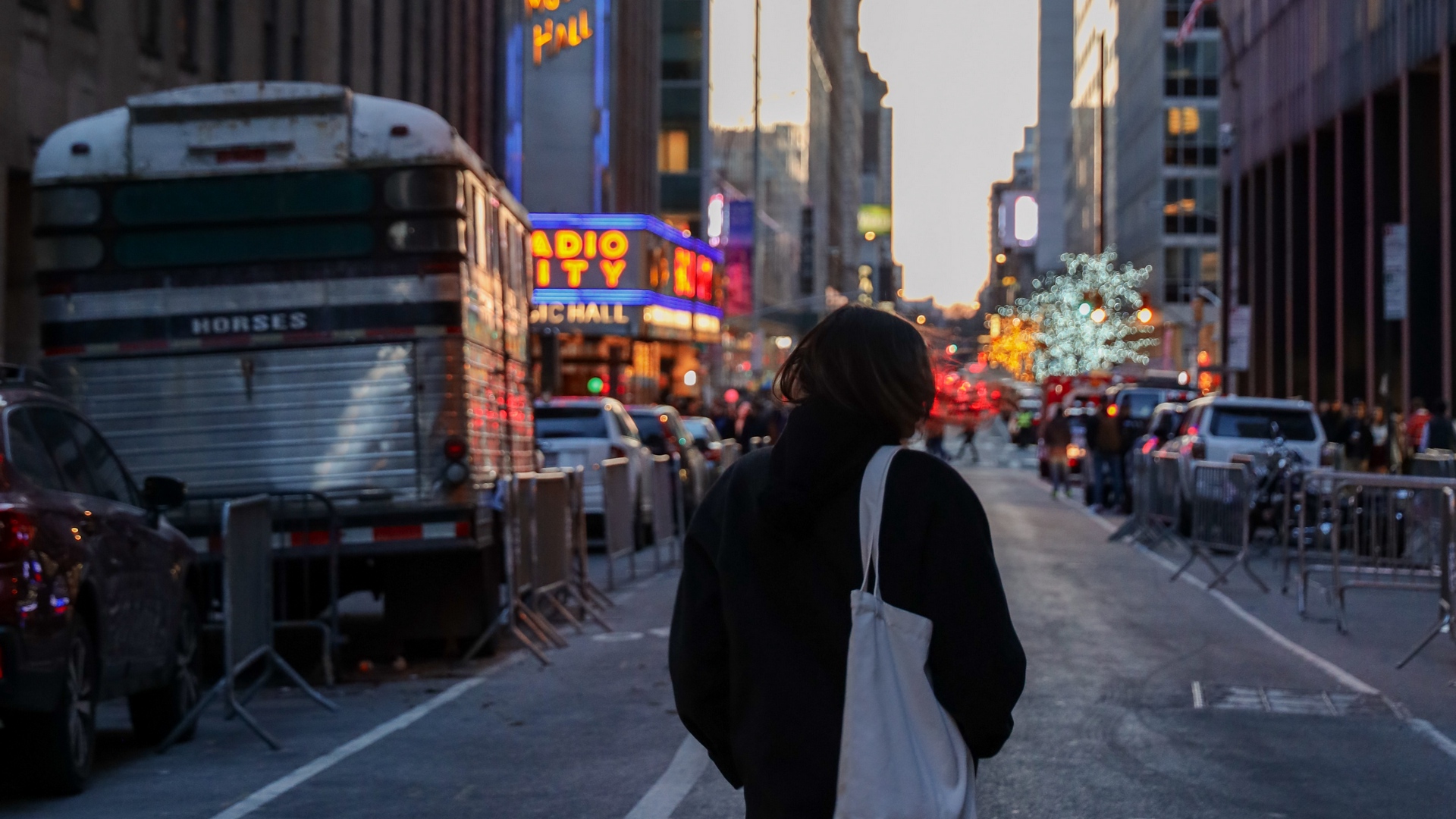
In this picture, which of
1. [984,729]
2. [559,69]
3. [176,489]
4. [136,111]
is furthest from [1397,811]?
[559,69]

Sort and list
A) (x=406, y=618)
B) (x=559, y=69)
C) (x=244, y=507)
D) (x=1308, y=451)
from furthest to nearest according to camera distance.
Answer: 1. (x=559, y=69)
2. (x=1308, y=451)
3. (x=406, y=618)
4. (x=244, y=507)

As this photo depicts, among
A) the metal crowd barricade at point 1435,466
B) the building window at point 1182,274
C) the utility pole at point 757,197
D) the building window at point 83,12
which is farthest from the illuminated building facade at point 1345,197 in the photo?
the building window at point 1182,274

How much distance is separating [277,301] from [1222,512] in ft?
32.3

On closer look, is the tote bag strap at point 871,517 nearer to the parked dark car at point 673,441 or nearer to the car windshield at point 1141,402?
the parked dark car at point 673,441

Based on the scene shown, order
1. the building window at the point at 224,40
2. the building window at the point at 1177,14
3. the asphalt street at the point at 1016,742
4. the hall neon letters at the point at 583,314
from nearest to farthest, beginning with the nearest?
the asphalt street at the point at 1016,742, the building window at the point at 224,40, the hall neon letters at the point at 583,314, the building window at the point at 1177,14

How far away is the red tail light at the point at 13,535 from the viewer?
7.26 m

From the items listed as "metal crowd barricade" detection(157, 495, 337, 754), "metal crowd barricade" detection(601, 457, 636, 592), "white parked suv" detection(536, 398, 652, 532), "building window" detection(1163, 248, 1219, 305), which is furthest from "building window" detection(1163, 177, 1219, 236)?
"metal crowd barricade" detection(157, 495, 337, 754)

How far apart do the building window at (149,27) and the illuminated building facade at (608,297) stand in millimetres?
17683

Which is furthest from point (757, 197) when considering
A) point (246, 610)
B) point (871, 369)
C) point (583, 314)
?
point (871, 369)

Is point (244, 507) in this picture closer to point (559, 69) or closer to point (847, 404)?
point (847, 404)

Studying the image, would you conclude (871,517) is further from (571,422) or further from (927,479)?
(571,422)

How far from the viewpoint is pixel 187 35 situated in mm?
29906

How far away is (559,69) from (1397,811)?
48730 millimetres

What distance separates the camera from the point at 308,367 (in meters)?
12.2
